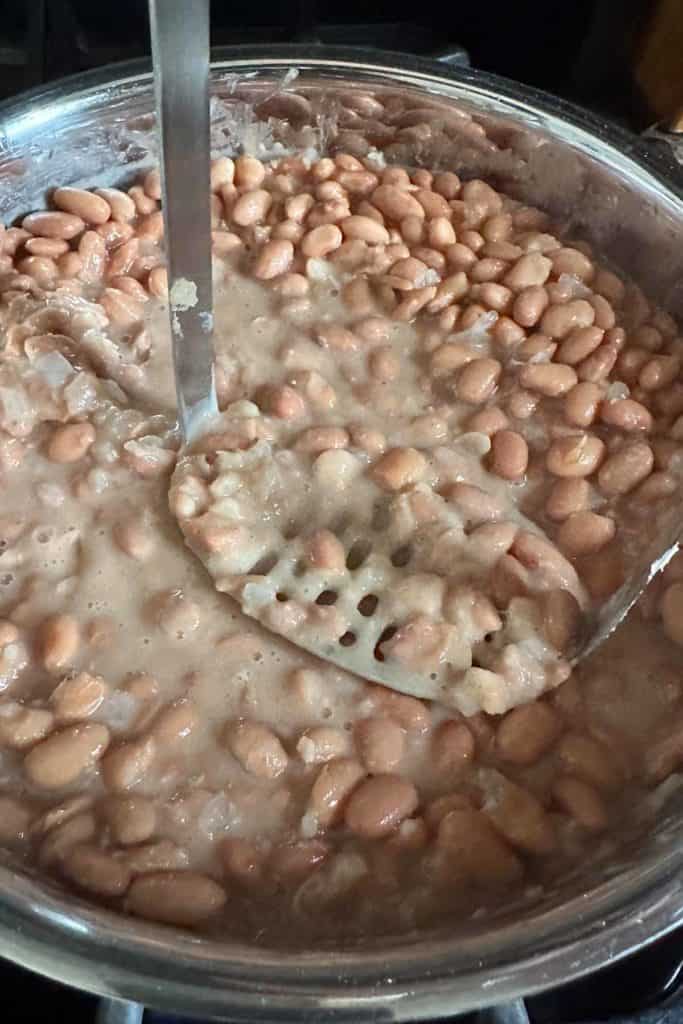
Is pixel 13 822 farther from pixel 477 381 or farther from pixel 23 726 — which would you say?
pixel 477 381

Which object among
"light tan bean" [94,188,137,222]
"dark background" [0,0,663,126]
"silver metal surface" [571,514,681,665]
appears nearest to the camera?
"silver metal surface" [571,514,681,665]

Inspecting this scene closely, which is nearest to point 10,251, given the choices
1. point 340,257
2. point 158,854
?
point 340,257

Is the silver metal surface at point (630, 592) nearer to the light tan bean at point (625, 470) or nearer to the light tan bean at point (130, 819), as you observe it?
the light tan bean at point (625, 470)

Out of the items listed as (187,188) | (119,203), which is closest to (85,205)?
(119,203)

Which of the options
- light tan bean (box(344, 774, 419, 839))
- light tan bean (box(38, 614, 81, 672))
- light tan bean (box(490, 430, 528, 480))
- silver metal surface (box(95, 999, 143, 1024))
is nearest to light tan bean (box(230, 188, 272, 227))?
light tan bean (box(490, 430, 528, 480))

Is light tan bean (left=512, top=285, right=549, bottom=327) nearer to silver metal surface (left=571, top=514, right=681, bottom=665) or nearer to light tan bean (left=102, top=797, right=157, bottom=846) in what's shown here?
silver metal surface (left=571, top=514, right=681, bottom=665)

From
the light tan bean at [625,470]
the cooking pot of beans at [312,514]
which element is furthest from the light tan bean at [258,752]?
the light tan bean at [625,470]
